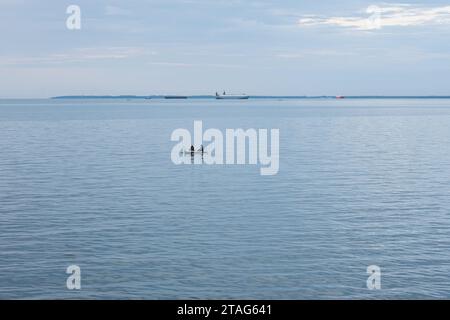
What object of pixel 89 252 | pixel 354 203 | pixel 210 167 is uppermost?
pixel 210 167

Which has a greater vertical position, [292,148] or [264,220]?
[292,148]

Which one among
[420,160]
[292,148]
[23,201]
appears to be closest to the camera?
[23,201]

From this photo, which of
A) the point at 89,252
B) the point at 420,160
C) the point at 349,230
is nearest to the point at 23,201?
the point at 89,252

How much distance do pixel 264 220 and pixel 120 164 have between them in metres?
42.5

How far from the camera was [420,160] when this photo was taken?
3556 inches

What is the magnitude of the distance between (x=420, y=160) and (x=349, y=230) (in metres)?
50.1

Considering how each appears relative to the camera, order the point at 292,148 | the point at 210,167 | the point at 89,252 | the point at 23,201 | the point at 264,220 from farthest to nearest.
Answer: the point at 292,148, the point at 210,167, the point at 23,201, the point at 264,220, the point at 89,252

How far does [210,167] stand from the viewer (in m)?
83.2

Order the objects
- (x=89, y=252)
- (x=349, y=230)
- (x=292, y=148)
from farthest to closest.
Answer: (x=292, y=148)
(x=349, y=230)
(x=89, y=252)

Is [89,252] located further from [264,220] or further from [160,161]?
[160,161]
